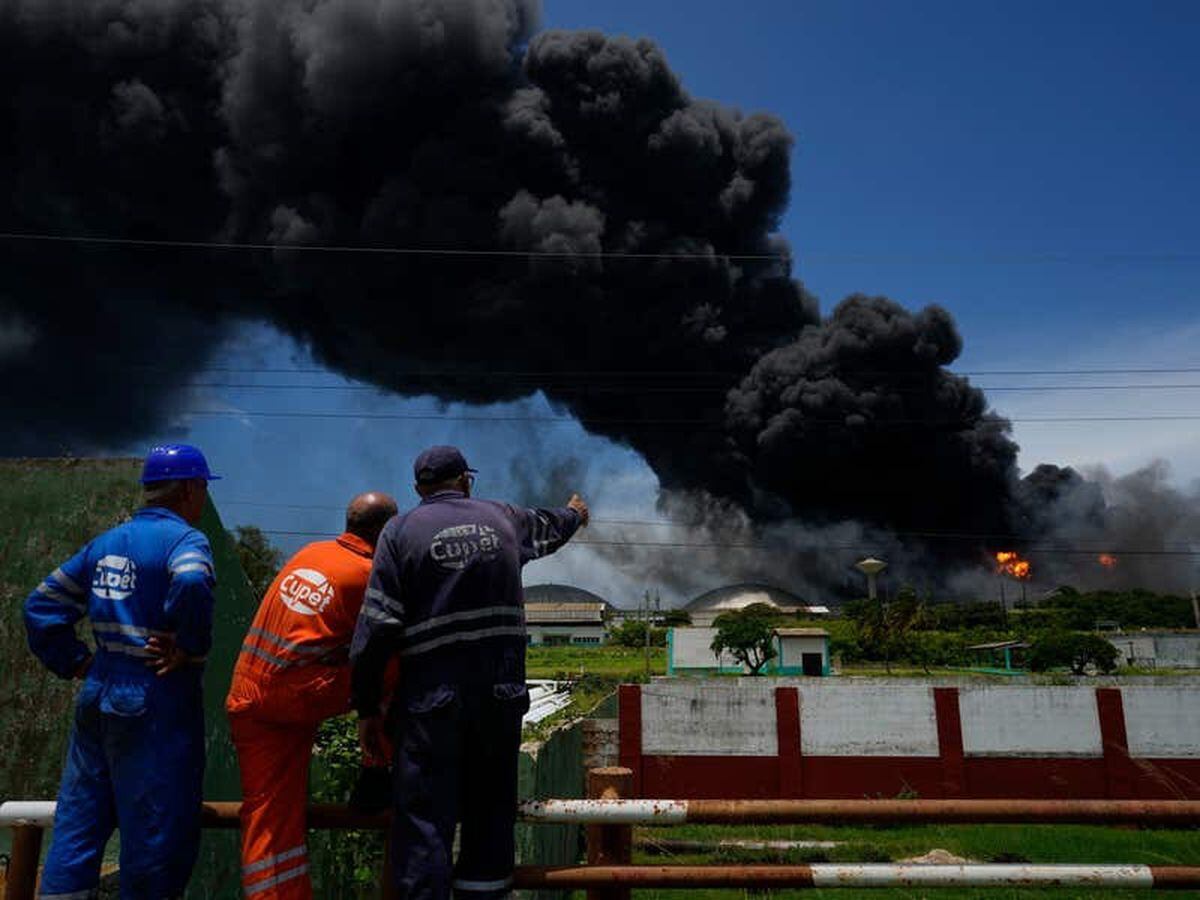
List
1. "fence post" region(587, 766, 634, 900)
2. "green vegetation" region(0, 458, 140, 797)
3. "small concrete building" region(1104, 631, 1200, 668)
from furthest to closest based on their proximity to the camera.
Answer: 1. "small concrete building" region(1104, 631, 1200, 668)
2. "green vegetation" region(0, 458, 140, 797)
3. "fence post" region(587, 766, 634, 900)

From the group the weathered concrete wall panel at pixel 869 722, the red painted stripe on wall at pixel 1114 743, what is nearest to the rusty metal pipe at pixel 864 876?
the weathered concrete wall panel at pixel 869 722

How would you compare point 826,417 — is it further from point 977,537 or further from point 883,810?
point 883,810

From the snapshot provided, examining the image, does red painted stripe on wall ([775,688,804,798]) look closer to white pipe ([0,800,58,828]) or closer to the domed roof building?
white pipe ([0,800,58,828])

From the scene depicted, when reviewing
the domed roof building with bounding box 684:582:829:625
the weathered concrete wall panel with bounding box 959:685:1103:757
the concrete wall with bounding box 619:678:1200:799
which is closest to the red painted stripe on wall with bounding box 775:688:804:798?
the concrete wall with bounding box 619:678:1200:799

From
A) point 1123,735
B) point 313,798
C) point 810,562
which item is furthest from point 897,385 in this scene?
point 313,798

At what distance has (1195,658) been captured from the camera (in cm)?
4588

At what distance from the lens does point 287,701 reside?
243 centimetres

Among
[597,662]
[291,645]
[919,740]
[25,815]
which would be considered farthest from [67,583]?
[597,662]

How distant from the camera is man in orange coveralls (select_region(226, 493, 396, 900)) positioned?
92.7 inches

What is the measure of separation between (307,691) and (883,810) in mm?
1560

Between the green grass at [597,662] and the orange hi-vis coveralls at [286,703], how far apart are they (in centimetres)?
3729

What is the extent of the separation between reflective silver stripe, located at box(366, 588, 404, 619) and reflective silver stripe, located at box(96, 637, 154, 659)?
0.64 meters

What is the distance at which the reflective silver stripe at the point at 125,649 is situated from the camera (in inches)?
95.7

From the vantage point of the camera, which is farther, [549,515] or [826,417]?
[826,417]
